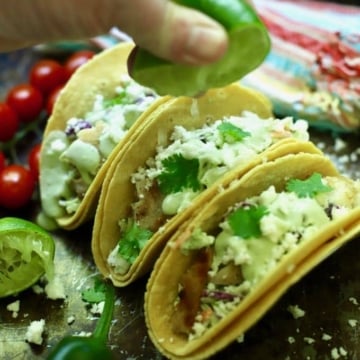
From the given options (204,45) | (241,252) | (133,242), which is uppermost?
(204,45)

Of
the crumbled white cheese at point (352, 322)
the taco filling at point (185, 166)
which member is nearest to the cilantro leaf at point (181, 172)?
the taco filling at point (185, 166)

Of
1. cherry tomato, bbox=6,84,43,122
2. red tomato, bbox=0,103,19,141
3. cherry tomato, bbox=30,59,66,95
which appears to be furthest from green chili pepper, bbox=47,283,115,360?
cherry tomato, bbox=30,59,66,95

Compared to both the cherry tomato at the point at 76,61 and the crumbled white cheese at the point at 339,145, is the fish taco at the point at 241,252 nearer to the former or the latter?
the crumbled white cheese at the point at 339,145

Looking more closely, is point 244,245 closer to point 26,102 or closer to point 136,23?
point 136,23

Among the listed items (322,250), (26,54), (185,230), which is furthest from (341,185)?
(26,54)

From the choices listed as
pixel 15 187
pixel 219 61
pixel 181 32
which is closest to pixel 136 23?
pixel 181 32

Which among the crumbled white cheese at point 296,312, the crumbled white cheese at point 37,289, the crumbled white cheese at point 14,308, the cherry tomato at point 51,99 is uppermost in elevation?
the crumbled white cheese at point 296,312
